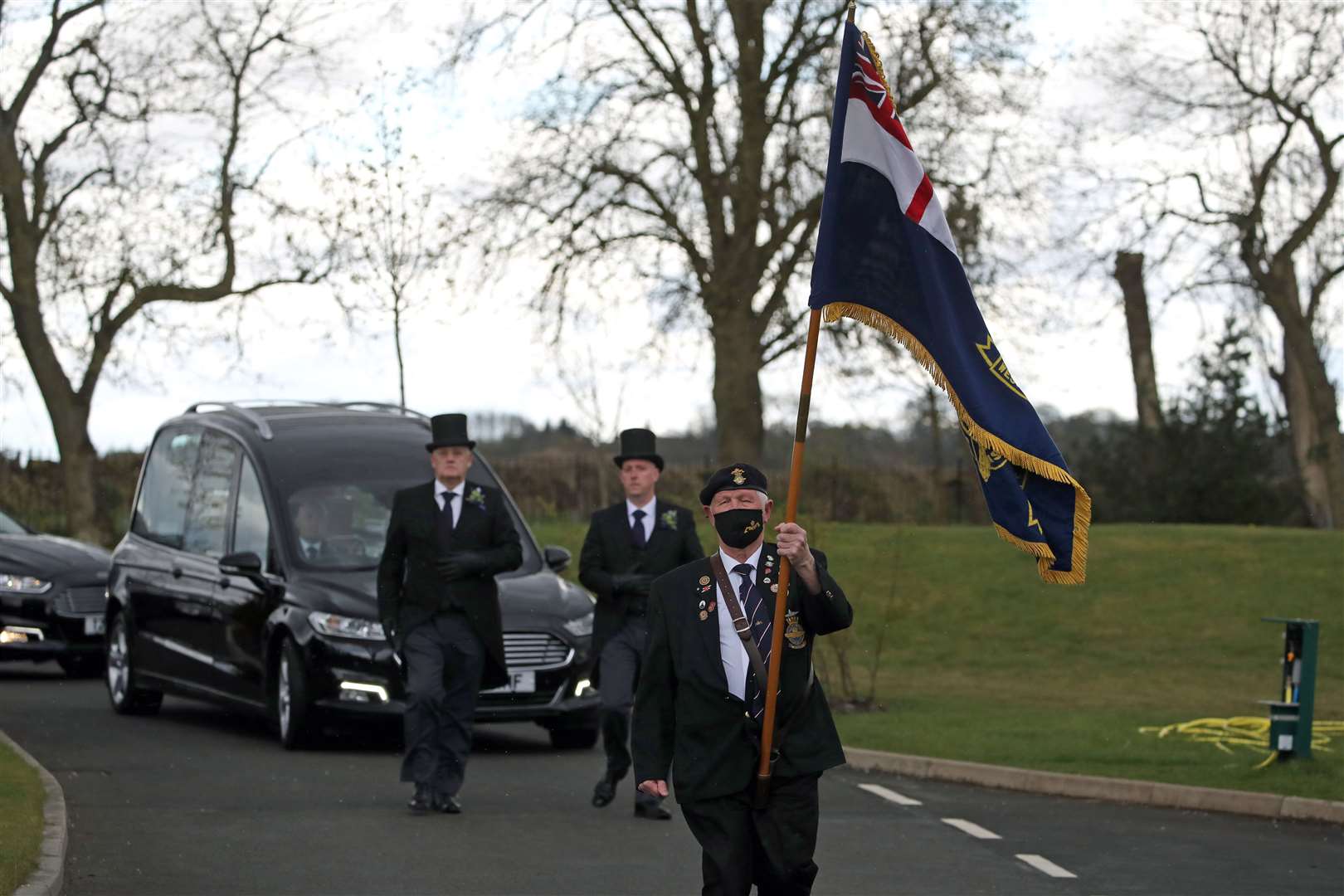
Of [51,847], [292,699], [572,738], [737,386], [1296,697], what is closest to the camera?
[51,847]

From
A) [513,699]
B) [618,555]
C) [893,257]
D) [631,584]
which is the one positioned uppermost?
[893,257]

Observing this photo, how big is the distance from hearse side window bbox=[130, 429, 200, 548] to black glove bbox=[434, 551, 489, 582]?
200 inches

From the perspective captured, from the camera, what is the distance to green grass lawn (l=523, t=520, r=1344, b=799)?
14711 mm

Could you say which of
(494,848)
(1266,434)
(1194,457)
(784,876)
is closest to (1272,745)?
(494,848)

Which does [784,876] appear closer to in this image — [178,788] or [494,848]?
[494,848]

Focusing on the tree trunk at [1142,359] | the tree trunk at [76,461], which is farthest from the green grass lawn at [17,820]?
the tree trunk at [1142,359]

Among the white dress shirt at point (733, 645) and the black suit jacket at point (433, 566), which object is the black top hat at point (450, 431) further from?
the white dress shirt at point (733, 645)

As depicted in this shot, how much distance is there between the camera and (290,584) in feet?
45.8

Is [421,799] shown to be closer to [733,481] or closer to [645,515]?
[645,515]

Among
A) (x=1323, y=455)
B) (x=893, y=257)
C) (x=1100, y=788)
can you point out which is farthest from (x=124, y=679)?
(x=1323, y=455)

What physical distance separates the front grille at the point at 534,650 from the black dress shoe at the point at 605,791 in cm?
218

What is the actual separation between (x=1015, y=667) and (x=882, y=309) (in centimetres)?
1751

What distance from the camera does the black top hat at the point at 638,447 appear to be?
37.9 ft

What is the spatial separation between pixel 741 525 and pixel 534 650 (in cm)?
737
